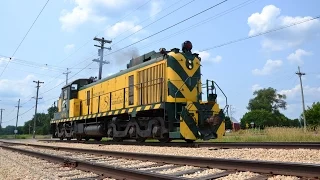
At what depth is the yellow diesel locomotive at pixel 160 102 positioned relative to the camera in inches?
429

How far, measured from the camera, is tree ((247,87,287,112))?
103m

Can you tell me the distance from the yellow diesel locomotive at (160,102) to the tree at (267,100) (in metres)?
93.7

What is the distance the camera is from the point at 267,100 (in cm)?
10381

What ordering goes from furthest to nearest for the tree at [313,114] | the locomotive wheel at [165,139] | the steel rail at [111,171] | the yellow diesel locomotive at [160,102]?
1. the tree at [313,114]
2. the locomotive wheel at [165,139]
3. the yellow diesel locomotive at [160,102]
4. the steel rail at [111,171]

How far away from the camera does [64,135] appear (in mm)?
20594

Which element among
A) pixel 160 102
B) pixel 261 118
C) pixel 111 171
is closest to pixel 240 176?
pixel 111 171

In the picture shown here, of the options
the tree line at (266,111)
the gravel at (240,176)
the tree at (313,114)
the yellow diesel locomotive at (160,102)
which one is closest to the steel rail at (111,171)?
the gravel at (240,176)

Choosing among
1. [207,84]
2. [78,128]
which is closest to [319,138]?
[207,84]

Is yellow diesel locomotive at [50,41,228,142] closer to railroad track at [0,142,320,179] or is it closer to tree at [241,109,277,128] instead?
railroad track at [0,142,320,179]

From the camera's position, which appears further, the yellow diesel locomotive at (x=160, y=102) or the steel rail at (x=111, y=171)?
the yellow diesel locomotive at (x=160, y=102)

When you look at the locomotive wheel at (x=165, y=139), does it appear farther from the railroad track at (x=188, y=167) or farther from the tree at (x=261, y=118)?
the tree at (x=261, y=118)

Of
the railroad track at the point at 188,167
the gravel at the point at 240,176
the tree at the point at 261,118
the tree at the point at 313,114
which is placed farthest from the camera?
the tree at the point at 261,118

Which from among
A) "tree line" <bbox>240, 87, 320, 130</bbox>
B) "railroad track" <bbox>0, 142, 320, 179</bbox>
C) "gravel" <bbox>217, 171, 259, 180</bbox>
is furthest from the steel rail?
"tree line" <bbox>240, 87, 320, 130</bbox>

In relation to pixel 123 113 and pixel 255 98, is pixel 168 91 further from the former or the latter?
pixel 255 98
